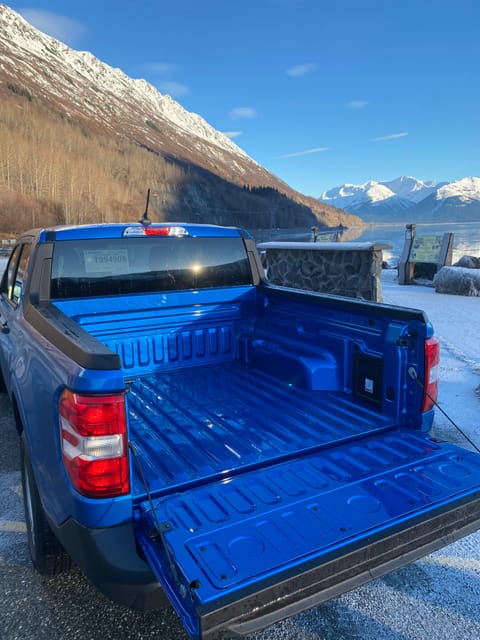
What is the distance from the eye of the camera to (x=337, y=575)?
173 cm

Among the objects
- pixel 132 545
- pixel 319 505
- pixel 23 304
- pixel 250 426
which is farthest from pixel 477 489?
pixel 23 304

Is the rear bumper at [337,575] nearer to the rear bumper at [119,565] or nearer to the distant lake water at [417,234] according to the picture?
the rear bumper at [119,565]

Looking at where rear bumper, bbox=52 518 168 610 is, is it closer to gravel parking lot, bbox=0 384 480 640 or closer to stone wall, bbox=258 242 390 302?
gravel parking lot, bbox=0 384 480 640

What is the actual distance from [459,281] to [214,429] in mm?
12686

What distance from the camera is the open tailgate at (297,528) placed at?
1559 mm

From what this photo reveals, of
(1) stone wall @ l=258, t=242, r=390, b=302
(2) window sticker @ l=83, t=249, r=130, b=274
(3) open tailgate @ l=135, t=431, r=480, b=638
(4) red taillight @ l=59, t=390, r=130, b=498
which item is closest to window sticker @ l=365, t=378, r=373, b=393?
(3) open tailgate @ l=135, t=431, r=480, b=638

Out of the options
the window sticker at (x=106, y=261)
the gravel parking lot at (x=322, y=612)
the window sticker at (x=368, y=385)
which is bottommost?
the gravel parking lot at (x=322, y=612)

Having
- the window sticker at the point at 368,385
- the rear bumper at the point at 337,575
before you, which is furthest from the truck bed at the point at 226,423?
the rear bumper at the point at 337,575

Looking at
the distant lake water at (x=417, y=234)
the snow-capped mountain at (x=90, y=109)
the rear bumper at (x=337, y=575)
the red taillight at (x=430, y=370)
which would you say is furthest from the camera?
the snow-capped mountain at (x=90, y=109)

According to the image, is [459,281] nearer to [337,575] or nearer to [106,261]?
[106,261]

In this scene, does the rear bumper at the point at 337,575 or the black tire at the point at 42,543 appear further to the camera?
the black tire at the point at 42,543

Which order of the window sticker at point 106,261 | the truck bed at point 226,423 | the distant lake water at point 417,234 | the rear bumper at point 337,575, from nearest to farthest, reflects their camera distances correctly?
1. the rear bumper at point 337,575
2. the truck bed at point 226,423
3. the window sticker at point 106,261
4. the distant lake water at point 417,234

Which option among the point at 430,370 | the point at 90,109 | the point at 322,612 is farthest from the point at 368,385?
the point at 90,109

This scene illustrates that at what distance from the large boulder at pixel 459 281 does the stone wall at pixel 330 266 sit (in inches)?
173
